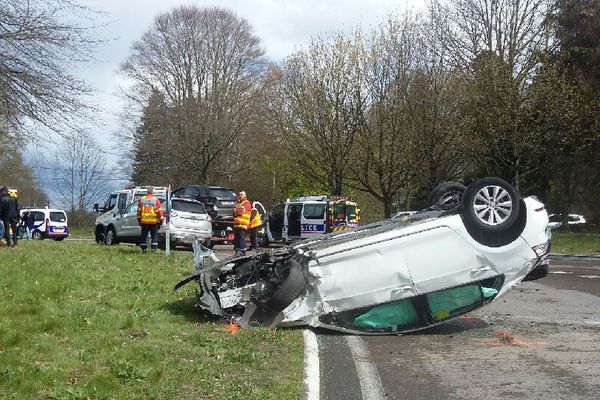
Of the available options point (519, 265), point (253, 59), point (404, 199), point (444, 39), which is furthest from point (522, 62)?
point (519, 265)

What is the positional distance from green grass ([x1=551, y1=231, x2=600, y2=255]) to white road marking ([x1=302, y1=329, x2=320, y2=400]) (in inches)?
791

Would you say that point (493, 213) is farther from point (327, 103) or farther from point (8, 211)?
point (327, 103)

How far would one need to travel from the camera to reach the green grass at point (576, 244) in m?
25.7

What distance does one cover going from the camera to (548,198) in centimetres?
3819

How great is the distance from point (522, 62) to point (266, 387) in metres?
30.9

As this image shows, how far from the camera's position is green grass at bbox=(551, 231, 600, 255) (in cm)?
2573

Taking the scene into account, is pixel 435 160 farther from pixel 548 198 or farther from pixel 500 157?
pixel 548 198

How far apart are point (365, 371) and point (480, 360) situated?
1.35 m

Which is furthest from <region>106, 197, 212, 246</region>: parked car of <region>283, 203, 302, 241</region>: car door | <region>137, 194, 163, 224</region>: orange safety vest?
<region>283, 203, 302, 241</region>: car door

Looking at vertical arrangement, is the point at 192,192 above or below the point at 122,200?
above

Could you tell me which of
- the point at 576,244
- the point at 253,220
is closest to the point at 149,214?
the point at 253,220

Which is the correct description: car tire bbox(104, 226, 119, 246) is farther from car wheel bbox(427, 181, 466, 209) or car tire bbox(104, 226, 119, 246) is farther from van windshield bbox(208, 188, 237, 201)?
car wheel bbox(427, 181, 466, 209)

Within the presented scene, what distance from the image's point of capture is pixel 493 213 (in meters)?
8.27

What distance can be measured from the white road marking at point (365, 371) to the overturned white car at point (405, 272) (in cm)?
27
